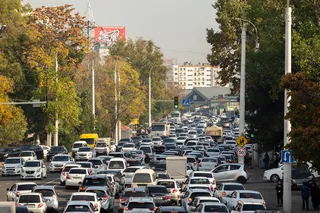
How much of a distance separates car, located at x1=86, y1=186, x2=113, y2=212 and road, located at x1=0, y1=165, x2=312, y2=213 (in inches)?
98.3

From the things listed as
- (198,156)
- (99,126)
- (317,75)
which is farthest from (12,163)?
(99,126)

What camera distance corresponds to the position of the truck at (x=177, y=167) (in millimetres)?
53578

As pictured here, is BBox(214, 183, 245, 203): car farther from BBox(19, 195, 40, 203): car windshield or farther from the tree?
the tree

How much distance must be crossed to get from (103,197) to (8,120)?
4345 cm

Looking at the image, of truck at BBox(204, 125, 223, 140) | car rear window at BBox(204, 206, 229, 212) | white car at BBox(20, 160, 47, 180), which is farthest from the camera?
truck at BBox(204, 125, 223, 140)

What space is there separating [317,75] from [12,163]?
1264 inches

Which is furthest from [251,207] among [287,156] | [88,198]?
[88,198]

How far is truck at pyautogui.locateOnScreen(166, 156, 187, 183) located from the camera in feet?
176

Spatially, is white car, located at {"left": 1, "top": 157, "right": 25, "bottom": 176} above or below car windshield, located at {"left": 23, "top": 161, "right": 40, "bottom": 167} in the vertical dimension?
below

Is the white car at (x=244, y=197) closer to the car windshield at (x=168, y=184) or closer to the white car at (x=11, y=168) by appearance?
the car windshield at (x=168, y=184)

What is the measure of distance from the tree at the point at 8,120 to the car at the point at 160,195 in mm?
41264

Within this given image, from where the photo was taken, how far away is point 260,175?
6166 centimetres

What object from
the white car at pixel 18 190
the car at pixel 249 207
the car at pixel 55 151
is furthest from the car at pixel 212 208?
the car at pixel 55 151

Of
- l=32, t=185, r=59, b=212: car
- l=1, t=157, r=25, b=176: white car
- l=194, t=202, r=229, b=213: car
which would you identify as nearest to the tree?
l=1, t=157, r=25, b=176: white car
